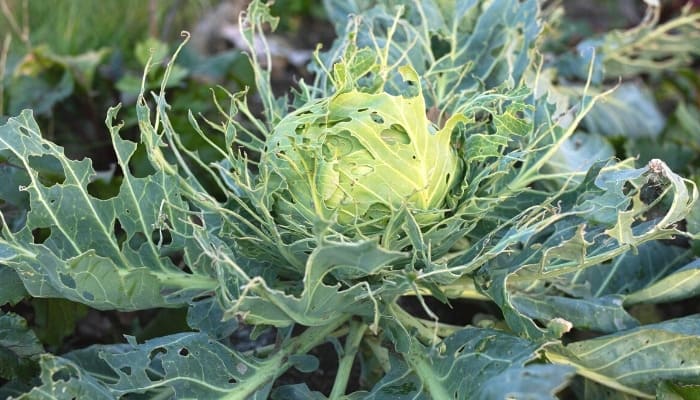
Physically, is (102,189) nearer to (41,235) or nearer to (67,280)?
(41,235)

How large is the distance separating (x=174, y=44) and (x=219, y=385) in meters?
1.42

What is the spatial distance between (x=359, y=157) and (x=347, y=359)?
31 cm

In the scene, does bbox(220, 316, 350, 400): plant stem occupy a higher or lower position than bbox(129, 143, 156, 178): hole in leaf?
lower

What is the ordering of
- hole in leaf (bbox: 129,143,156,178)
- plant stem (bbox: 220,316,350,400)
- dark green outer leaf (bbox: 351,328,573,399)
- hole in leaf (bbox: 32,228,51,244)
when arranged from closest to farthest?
dark green outer leaf (bbox: 351,328,573,399) → plant stem (bbox: 220,316,350,400) → hole in leaf (bbox: 32,228,51,244) → hole in leaf (bbox: 129,143,156,178)

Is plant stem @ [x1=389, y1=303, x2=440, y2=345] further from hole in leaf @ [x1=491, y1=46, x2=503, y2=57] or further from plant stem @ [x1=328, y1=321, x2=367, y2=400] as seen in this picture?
hole in leaf @ [x1=491, y1=46, x2=503, y2=57]

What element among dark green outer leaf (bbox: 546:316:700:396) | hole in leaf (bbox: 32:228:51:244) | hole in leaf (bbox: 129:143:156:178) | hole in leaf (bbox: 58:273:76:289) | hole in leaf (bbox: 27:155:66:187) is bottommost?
dark green outer leaf (bbox: 546:316:700:396)

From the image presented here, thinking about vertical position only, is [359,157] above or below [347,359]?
above

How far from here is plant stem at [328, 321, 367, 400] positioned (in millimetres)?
1016

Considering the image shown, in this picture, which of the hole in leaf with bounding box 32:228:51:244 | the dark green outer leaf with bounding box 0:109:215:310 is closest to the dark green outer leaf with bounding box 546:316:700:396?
the dark green outer leaf with bounding box 0:109:215:310

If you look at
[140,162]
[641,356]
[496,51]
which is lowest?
[641,356]

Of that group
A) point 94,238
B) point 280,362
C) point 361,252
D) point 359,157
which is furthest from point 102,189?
point 361,252

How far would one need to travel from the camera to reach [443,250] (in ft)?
3.35

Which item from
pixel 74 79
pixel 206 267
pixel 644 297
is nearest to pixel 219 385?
pixel 206 267

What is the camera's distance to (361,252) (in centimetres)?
78
